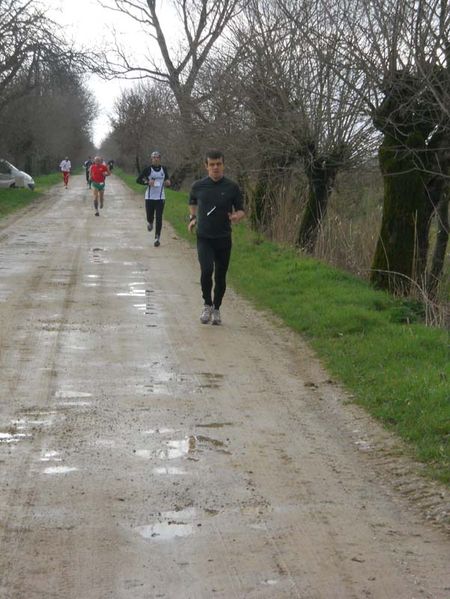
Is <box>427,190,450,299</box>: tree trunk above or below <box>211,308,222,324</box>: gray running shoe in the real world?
above

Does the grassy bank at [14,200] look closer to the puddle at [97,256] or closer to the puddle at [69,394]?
the puddle at [97,256]

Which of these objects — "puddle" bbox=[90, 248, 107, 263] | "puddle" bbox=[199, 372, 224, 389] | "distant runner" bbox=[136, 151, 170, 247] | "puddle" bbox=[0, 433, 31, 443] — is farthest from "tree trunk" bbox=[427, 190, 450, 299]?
"puddle" bbox=[0, 433, 31, 443]

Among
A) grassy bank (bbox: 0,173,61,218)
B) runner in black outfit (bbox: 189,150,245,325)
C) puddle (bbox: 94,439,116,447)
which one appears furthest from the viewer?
grassy bank (bbox: 0,173,61,218)

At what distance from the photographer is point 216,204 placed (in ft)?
34.4

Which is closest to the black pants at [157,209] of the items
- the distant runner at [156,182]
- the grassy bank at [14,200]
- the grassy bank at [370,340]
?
the distant runner at [156,182]

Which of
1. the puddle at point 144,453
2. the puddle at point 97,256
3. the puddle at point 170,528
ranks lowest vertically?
the puddle at point 97,256

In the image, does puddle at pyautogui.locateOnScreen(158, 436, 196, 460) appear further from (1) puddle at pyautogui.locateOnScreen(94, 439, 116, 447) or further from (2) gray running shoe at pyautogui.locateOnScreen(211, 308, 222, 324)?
(2) gray running shoe at pyautogui.locateOnScreen(211, 308, 222, 324)

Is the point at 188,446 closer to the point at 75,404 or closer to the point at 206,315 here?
the point at 75,404

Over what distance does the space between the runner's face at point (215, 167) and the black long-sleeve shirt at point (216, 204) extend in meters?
0.06

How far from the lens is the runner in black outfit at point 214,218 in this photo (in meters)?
10.5

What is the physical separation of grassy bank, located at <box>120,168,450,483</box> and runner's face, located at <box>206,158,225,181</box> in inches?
73.2

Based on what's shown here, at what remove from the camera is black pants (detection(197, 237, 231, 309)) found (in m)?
10.6

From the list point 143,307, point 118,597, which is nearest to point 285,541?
point 118,597

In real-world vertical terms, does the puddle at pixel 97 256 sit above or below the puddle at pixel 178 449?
below
